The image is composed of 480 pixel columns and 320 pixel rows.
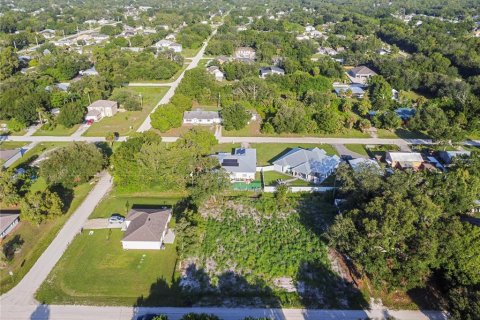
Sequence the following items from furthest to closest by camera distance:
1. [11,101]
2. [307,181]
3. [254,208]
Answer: [11,101]
[307,181]
[254,208]

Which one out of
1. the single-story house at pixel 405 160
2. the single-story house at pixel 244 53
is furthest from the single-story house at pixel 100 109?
the single-story house at pixel 244 53

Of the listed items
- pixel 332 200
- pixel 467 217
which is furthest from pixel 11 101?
pixel 467 217

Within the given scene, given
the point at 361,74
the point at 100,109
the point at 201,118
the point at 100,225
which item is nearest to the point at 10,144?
the point at 100,109

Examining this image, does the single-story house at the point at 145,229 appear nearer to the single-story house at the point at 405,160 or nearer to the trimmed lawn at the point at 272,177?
the trimmed lawn at the point at 272,177

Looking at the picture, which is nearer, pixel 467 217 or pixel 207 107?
pixel 467 217

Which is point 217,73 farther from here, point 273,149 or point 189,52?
point 273,149

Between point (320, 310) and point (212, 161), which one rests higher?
point (212, 161)

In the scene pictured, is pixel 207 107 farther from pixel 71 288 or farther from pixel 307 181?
pixel 71 288

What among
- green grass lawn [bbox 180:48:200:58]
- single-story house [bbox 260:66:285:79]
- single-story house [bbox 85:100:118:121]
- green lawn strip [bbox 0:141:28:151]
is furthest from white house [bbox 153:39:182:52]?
green lawn strip [bbox 0:141:28:151]
